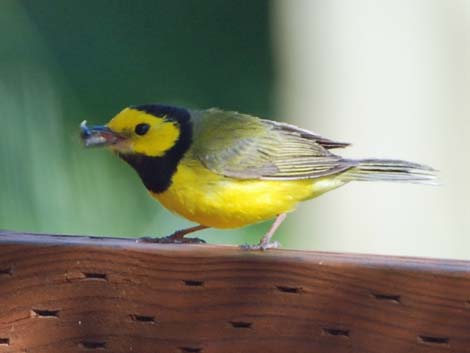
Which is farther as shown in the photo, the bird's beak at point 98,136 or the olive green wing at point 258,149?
the olive green wing at point 258,149

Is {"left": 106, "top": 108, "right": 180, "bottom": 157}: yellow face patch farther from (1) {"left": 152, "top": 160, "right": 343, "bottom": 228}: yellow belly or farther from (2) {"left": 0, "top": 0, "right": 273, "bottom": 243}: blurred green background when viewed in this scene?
(2) {"left": 0, "top": 0, "right": 273, "bottom": 243}: blurred green background

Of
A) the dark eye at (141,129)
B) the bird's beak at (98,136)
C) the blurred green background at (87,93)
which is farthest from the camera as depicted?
the blurred green background at (87,93)

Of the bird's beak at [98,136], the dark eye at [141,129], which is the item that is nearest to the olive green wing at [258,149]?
the dark eye at [141,129]

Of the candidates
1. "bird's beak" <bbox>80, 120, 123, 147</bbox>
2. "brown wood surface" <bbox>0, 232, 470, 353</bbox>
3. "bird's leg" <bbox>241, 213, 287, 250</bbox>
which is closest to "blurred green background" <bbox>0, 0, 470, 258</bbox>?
"bird's beak" <bbox>80, 120, 123, 147</bbox>

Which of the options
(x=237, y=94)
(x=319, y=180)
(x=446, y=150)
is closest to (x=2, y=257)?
(x=319, y=180)

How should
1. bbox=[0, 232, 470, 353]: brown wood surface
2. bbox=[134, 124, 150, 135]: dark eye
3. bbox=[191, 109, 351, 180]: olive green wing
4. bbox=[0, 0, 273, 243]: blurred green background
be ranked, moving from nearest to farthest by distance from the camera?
bbox=[0, 232, 470, 353]: brown wood surface, bbox=[134, 124, 150, 135]: dark eye, bbox=[191, 109, 351, 180]: olive green wing, bbox=[0, 0, 273, 243]: blurred green background

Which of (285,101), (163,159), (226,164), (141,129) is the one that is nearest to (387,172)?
(226,164)

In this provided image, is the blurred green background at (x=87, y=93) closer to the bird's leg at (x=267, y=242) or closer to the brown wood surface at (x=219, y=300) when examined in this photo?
the bird's leg at (x=267, y=242)
